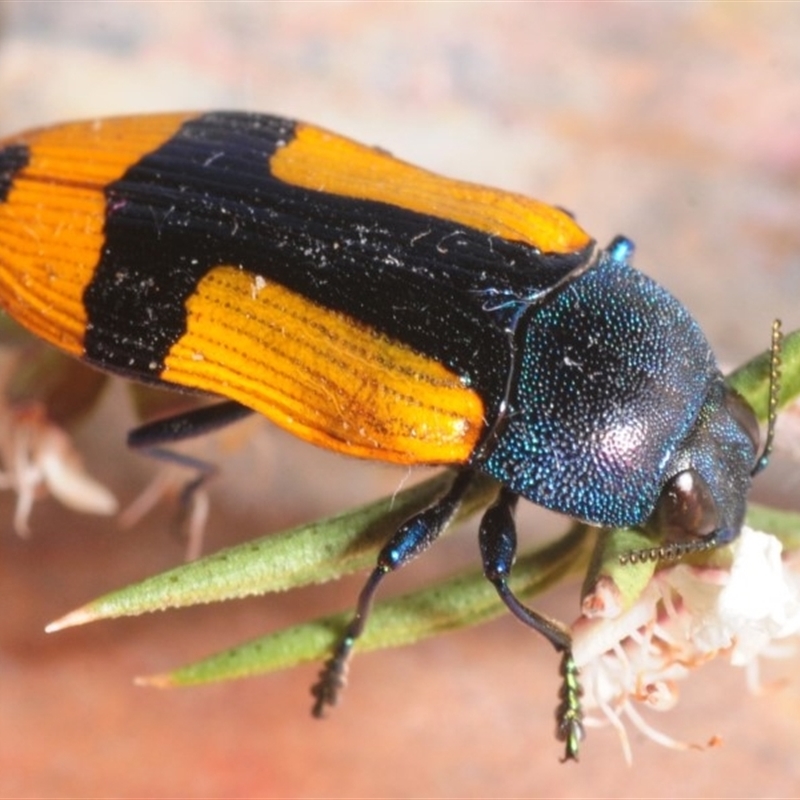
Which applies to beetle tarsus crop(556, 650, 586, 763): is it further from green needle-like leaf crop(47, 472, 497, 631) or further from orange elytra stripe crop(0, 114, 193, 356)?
orange elytra stripe crop(0, 114, 193, 356)

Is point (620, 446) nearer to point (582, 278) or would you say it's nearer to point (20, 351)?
point (582, 278)

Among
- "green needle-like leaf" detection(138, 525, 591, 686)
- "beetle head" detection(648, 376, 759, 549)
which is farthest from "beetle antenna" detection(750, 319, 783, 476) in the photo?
"green needle-like leaf" detection(138, 525, 591, 686)

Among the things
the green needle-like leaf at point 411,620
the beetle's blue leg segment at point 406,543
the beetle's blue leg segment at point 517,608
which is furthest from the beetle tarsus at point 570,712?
the beetle's blue leg segment at point 406,543

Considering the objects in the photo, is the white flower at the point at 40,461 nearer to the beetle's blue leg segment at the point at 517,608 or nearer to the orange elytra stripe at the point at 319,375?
the orange elytra stripe at the point at 319,375

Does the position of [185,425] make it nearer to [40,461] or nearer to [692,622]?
[40,461]

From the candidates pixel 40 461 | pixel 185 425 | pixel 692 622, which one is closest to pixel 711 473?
pixel 692 622
